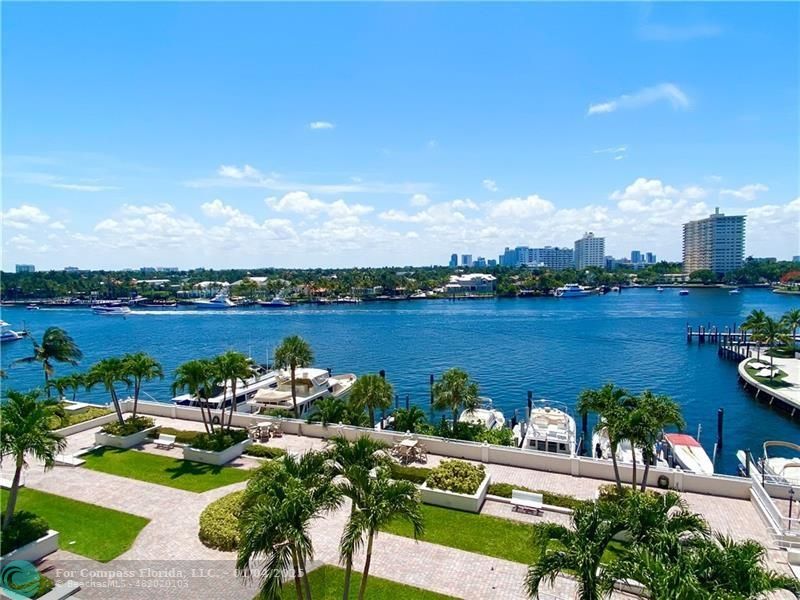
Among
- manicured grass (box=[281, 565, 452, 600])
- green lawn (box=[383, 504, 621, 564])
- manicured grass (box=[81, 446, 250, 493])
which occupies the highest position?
manicured grass (box=[281, 565, 452, 600])

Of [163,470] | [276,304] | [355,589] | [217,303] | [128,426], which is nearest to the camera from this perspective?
[355,589]

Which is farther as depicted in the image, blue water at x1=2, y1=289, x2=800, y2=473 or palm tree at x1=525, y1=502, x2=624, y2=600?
blue water at x1=2, y1=289, x2=800, y2=473

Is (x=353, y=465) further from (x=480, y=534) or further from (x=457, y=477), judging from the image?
(x=457, y=477)

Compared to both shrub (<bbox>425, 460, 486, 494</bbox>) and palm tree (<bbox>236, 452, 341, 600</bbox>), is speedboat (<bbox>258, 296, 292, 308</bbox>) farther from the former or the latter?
palm tree (<bbox>236, 452, 341, 600</bbox>)

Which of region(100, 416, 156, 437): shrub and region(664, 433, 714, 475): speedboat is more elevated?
region(100, 416, 156, 437): shrub

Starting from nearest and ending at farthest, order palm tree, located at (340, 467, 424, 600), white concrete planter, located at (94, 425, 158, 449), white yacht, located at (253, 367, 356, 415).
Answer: palm tree, located at (340, 467, 424, 600) < white concrete planter, located at (94, 425, 158, 449) < white yacht, located at (253, 367, 356, 415)

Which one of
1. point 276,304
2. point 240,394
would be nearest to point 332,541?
point 240,394

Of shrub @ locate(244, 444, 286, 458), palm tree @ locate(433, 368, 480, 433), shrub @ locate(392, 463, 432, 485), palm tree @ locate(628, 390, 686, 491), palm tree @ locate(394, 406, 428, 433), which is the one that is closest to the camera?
palm tree @ locate(628, 390, 686, 491)

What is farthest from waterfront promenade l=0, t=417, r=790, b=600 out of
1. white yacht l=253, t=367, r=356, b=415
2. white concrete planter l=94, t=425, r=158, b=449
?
white yacht l=253, t=367, r=356, b=415
